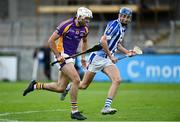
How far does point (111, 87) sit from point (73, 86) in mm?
1169

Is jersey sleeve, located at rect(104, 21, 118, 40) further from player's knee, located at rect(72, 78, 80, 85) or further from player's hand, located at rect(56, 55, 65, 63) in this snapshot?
player's knee, located at rect(72, 78, 80, 85)

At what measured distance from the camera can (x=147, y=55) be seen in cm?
3278

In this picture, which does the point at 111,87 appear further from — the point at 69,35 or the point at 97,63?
the point at 69,35

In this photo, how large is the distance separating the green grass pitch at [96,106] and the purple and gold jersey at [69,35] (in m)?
1.45

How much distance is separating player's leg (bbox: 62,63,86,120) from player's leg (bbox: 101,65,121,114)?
0.90 metres

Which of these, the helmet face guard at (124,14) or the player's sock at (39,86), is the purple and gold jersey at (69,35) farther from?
the player's sock at (39,86)

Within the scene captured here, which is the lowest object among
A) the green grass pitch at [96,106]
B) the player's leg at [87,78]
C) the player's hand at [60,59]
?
the green grass pitch at [96,106]

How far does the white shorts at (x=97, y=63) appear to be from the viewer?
16656 mm

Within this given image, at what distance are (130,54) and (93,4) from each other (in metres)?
25.6

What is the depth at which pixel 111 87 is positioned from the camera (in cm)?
1608

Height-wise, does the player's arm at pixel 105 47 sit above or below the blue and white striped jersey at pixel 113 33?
below

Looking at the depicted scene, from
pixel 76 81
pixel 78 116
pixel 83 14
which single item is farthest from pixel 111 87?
pixel 83 14

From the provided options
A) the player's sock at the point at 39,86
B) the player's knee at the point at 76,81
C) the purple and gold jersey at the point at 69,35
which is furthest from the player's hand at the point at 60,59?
the player's sock at the point at 39,86

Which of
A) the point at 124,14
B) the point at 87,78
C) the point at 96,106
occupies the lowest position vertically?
the point at 96,106
